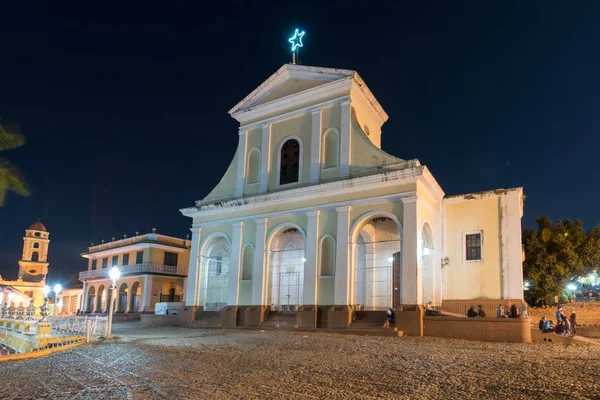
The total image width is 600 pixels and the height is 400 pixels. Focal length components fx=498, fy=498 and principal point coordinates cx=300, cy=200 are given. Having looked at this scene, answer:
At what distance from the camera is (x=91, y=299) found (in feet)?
150

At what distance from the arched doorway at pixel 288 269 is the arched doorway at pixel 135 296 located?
751 inches

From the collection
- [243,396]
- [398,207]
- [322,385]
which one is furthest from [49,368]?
[398,207]

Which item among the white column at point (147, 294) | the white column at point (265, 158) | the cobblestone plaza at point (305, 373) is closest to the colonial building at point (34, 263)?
the white column at point (147, 294)

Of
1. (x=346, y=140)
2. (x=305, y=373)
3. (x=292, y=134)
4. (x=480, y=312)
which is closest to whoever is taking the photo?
(x=305, y=373)

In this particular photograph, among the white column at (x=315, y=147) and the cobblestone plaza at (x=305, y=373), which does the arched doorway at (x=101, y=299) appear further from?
the cobblestone plaza at (x=305, y=373)

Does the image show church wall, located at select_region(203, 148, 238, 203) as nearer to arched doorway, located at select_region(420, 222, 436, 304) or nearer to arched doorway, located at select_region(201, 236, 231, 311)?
arched doorway, located at select_region(201, 236, 231, 311)

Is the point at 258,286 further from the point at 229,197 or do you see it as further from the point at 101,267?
the point at 101,267

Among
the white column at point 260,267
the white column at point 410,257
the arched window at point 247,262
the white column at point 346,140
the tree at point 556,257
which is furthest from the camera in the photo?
the tree at point 556,257

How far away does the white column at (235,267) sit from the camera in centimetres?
2286

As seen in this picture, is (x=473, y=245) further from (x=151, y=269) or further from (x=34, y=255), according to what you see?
(x=34, y=255)

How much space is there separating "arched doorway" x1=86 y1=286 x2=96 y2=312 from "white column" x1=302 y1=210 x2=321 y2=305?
3132 centimetres

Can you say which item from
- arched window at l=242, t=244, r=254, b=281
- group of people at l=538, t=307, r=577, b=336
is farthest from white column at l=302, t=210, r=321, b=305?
group of people at l=538, t=307, r=577, b=336

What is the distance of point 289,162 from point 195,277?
7340 millimetres

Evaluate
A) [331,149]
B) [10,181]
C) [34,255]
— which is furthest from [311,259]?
[34,255]
